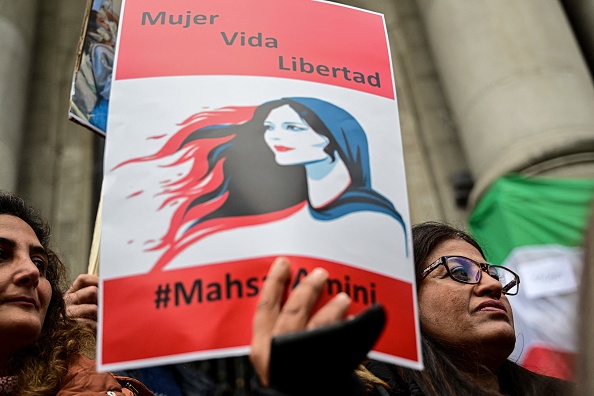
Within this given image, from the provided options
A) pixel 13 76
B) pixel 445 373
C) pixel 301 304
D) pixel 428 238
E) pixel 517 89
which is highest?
pixel 13 76

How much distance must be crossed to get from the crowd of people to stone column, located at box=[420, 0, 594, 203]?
2759 mm

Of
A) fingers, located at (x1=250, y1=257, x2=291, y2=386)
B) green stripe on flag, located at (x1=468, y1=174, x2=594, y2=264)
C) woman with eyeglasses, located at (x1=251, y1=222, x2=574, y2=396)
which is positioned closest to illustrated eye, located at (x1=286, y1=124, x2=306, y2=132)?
fingers, located at (x1=250, y1=257, x2=291, y2=386)

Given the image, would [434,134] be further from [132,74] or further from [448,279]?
[132,74]

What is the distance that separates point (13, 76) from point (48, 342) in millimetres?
3921

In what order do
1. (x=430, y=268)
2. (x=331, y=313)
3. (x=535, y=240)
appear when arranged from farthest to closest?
(x=535, y=240) → (x=430, y=268) → (x=331, y=313)

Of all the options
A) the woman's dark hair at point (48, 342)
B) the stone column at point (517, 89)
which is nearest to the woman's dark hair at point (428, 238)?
the woman's dark hair at point (48, 342)

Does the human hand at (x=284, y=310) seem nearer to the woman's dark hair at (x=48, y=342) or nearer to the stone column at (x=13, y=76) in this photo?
the woman's dark hair at (x=48, y=342)

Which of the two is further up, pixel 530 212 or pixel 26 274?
pixel 530 212

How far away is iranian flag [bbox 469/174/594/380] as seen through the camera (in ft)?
→ 13.5

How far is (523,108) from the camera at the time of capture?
208 inches

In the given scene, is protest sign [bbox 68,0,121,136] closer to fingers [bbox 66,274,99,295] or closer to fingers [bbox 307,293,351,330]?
fingers [bbox 66,274,99,295]

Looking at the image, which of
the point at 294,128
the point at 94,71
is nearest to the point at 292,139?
the point at 294,128

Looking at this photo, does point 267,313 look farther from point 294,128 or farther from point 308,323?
point 294,128

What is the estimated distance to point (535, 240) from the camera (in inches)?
175
